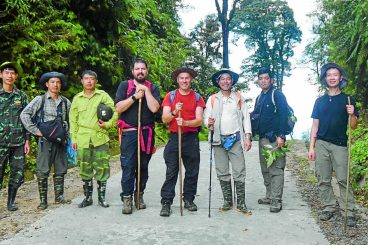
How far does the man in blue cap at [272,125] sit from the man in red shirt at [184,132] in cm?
98

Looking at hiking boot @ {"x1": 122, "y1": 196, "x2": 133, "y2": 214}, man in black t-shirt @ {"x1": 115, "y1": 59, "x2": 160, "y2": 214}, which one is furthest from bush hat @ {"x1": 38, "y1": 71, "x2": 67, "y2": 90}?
hiking boot @ {"x1": 122, "y1": 196, "x2": 133, "y2": 214}

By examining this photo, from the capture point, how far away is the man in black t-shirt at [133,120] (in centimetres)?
605

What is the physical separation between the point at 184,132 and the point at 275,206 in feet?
5.70

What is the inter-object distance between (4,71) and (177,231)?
3548 mm

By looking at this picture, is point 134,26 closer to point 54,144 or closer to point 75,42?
point 75,42

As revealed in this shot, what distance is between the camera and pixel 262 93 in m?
6.65

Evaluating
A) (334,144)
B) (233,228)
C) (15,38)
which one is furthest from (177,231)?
(15,38)

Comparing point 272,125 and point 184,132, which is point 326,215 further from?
point 184,132

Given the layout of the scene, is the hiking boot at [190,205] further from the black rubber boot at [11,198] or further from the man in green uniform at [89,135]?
the black rubber boot at [11,198]

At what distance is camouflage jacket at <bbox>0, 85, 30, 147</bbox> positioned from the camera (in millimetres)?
6281

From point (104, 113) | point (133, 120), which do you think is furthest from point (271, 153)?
point (104, 113)

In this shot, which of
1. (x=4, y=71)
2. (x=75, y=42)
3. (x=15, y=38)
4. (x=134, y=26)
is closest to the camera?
(x=4, y=71)

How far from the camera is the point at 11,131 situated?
249 inches

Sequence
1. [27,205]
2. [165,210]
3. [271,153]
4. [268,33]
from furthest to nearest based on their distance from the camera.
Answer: [268,33]
[27,205]
[271,153]
[165,210]
